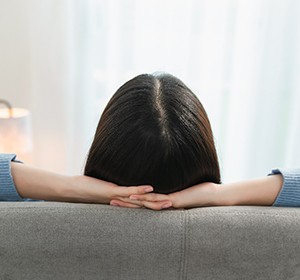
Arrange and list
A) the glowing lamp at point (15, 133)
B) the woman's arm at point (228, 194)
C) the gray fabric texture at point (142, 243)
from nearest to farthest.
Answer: the gray fabric texture at point (142, 243), the woman's arm at point (228, 194), the glowing lamp at point (15, 133)

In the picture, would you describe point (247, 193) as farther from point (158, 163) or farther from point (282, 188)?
point (158, 163)

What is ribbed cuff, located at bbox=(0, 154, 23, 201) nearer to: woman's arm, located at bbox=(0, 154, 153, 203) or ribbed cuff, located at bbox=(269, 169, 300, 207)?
woman's arm, located at bbox=(0, 154, 153, 203)

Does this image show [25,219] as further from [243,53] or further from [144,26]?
[243,53]

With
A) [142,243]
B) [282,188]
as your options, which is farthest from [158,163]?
[282,188]

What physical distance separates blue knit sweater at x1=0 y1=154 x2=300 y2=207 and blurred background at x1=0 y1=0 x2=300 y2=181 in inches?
48.7

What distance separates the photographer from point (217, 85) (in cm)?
221

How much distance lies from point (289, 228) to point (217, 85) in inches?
59.6

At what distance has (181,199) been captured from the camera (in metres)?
0.84

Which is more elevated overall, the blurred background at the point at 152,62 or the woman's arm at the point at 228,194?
the blurred background at the point at 152,62

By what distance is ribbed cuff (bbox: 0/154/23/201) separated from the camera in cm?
92

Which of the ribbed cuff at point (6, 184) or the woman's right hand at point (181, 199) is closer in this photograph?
the woman's right hand at point (181, 199)

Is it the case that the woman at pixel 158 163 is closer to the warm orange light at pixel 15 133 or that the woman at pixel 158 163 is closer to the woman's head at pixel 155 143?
the woman's head at pixel 155 143

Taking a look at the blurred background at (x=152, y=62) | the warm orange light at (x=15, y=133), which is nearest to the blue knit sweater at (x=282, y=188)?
the warm orange light at (x=15, y=133)

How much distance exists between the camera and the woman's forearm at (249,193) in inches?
35.0
